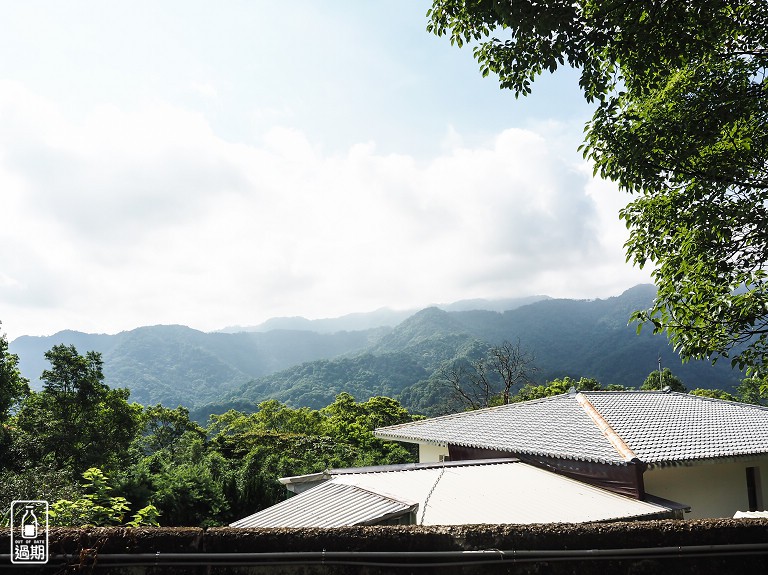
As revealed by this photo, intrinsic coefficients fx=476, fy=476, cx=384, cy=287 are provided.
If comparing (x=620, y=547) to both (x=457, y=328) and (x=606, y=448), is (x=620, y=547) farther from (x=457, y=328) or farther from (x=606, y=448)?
(x=457, y=328)

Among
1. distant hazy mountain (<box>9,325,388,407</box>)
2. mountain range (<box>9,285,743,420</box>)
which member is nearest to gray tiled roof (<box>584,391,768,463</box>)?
mountain range (<box>9,285,743,420</box>)

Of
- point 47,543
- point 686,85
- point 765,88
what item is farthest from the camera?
point 686,85

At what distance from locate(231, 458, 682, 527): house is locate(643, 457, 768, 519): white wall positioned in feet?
3.52

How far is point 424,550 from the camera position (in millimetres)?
2412

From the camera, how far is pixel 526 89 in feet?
15.9

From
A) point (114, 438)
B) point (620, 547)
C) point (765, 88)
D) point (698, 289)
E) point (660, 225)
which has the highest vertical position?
point (765, 88)

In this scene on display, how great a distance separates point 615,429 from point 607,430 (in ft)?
0.70

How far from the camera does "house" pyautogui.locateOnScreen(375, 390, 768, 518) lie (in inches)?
360

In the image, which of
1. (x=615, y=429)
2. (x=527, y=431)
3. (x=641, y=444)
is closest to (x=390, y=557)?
(x=641, y=444)

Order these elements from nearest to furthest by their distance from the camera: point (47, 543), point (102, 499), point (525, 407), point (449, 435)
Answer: point (47, 543) < point (102, 499) < point (449, 435) < point (525, 407)

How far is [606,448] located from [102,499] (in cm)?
932

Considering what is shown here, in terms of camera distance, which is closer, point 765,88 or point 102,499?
point 765,88

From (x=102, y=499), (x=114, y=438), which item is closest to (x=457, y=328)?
(x=114, y=438)

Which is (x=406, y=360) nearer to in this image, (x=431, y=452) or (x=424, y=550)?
(x=431, y=452)
